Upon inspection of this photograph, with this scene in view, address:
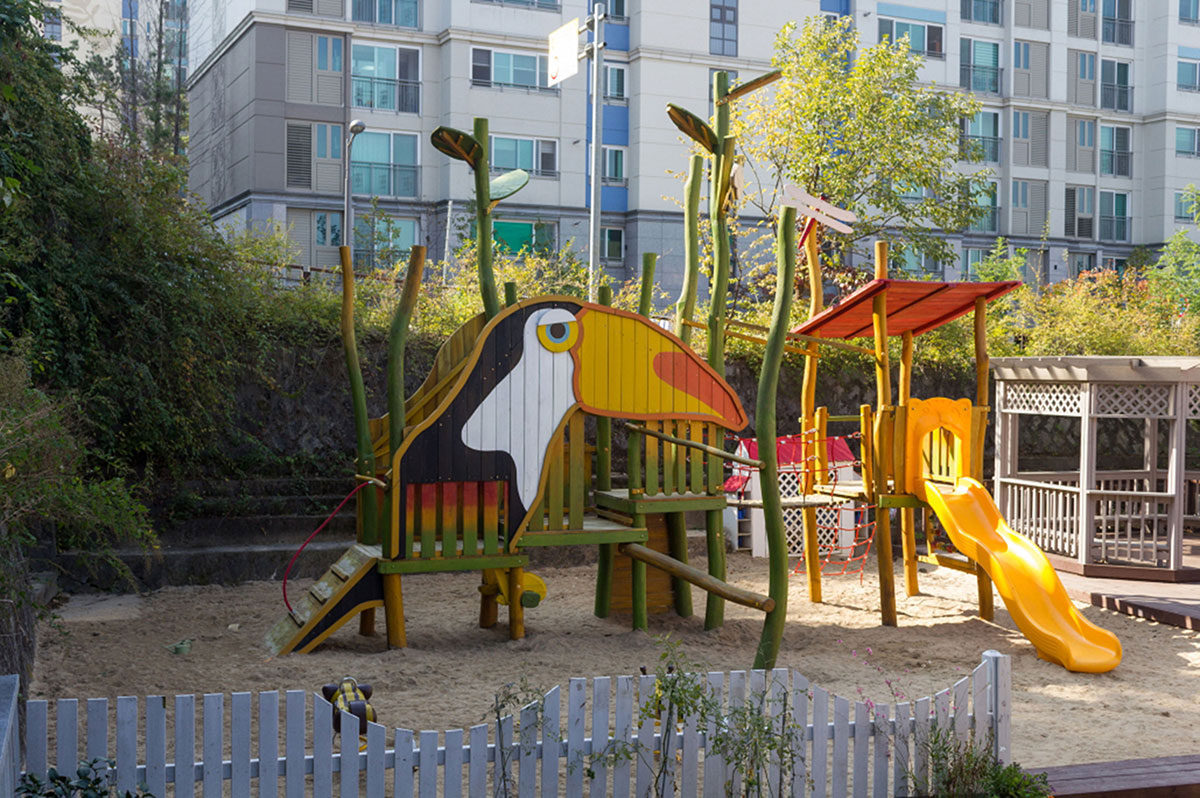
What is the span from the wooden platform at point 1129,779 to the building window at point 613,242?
24350 mm

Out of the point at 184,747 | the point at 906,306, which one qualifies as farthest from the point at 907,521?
the point at 184,747

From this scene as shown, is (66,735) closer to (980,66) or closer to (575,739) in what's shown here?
(575,739)

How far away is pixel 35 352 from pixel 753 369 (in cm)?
854

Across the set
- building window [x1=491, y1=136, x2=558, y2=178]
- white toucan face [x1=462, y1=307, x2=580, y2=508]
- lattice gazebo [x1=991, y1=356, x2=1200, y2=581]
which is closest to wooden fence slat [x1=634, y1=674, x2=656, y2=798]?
white toucan face [x1=462, y1=307, x2=580, y2=508]

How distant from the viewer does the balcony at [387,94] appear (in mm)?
26719

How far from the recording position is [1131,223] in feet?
117

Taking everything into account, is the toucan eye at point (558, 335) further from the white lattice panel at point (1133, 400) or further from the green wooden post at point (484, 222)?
the white lattice panel at point (1133, 400)

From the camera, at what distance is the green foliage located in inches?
136

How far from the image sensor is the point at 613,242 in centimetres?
2883

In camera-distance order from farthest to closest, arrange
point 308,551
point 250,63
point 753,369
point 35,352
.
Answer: point 250,63
point 753,369
point 308,551
point 35,352

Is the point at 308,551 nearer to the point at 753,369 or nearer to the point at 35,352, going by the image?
the point at 35,352

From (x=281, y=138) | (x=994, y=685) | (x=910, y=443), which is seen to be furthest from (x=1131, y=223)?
(x=994, y=685)

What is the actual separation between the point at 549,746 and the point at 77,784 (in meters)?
1.64

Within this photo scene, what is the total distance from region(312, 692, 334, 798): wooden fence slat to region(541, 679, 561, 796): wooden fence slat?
78 cm
